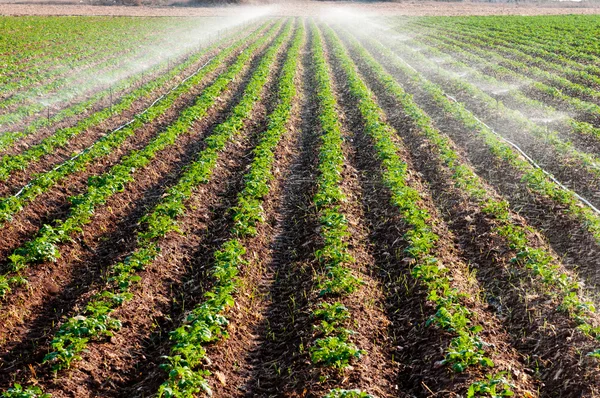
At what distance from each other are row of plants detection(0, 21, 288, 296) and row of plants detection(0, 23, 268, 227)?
0.82 metres

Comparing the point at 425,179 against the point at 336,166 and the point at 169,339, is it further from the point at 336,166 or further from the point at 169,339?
the point at 169,339

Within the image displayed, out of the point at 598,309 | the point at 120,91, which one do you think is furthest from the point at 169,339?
the point at 120,91

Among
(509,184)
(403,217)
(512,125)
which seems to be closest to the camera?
(403,217)

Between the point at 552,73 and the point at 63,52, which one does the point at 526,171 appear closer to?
the point at 552,73

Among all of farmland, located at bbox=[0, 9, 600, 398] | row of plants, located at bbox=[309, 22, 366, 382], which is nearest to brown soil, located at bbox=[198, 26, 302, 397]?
farmland, located at bbox=[0, 9, 600, 398]

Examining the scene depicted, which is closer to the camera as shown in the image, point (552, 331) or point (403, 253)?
point (552, 331)

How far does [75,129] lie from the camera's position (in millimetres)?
16719

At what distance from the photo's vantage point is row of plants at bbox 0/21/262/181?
13.4 m

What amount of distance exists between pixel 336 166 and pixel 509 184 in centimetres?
433

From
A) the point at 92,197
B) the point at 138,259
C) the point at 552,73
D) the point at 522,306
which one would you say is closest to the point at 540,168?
the point at 522,306

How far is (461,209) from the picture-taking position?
1145 cm

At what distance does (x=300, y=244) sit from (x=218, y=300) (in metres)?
2.90

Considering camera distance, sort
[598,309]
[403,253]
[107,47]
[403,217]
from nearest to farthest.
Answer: [598,309] → [403,253] → [403,217] → [107,47]

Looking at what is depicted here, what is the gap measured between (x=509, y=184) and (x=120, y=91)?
18.1 meters
